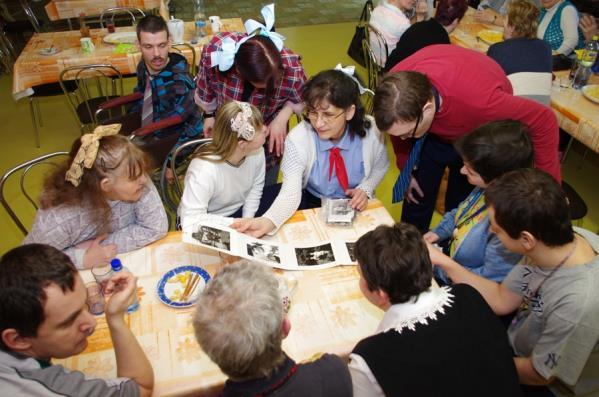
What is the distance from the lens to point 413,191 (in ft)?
8.97

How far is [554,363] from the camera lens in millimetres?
1442

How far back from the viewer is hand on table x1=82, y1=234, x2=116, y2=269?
1742mm

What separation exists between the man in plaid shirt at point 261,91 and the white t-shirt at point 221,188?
339mm

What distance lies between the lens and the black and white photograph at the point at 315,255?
5.74ft

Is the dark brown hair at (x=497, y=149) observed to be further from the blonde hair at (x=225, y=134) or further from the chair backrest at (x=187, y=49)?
the chair backrest at (x=187, y=49)

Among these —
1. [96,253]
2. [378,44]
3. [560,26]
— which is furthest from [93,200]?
[560,26]

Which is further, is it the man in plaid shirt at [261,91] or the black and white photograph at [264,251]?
the man in plaid shirt at [261,91]

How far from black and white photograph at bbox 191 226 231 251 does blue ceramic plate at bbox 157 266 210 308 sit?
148 mm

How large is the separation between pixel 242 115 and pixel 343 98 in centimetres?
48

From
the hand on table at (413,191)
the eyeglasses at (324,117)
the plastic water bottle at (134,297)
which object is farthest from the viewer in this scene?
the hand on table at (413,191)

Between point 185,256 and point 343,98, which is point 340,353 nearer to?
point 185,256

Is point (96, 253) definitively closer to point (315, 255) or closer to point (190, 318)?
point (190, 318)

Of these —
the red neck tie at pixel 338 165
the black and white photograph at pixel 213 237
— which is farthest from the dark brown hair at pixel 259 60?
the black and white photograph at pixel 213 237

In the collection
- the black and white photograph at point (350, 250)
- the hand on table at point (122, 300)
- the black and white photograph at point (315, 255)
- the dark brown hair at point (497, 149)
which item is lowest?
the black and white photograph at point (315, 255)
